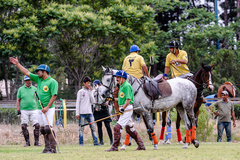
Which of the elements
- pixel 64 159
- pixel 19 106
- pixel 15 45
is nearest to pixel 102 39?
pixel 15 45

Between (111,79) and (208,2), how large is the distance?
3443 centimetres

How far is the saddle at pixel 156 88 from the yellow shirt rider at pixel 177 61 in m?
1.43

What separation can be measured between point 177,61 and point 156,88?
209 centimetres

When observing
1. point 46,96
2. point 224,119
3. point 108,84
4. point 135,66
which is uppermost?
point 135,66

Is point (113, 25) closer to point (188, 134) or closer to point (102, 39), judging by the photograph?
point (102, 39)

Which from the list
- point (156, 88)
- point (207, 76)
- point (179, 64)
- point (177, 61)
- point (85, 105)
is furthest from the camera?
point (85, 105)

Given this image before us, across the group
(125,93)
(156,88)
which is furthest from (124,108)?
(156,88)

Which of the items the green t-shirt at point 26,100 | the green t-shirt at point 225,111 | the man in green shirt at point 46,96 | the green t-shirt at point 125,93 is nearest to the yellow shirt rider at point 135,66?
the green t-shirt at point 125,93

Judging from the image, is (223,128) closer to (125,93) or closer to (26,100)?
(125,93)

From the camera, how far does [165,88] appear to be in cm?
1130

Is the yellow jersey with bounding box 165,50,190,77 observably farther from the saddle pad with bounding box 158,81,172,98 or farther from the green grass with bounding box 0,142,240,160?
the green grass with bounding box 0,142,240,160

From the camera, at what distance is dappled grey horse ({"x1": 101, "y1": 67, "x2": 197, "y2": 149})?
10.8 meters

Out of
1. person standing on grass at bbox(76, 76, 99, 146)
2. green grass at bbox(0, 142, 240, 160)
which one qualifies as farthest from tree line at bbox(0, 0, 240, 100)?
green grass at bbox(0, 142, 240, 160)

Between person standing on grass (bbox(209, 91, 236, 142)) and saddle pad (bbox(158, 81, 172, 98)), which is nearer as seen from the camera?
saddle pad (bbox(158, 81, 172, 98))
